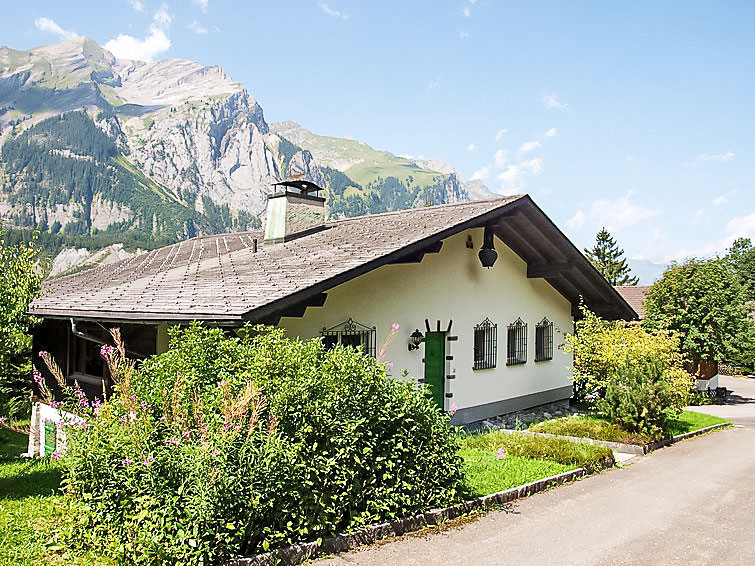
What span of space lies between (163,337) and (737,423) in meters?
15.5

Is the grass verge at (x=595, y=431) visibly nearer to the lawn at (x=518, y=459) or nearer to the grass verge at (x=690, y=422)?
the lawn at (x=518, y=459)

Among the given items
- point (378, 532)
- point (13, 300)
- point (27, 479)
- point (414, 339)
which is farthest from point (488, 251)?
point (27, 479)

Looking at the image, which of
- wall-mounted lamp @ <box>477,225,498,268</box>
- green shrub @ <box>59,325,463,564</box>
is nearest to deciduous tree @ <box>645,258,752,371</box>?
wall-mounted lamp @ <box>477,225,498,268</box>

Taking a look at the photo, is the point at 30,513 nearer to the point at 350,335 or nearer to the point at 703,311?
the point at 350,335

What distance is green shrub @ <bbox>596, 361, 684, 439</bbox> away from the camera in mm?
11602

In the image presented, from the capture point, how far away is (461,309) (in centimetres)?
1305

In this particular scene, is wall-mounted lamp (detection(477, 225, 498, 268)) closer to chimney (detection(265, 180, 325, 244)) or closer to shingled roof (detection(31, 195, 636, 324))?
shingled roof (detection(31, 195, 636, 324))

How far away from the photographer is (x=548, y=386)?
53.7 feet

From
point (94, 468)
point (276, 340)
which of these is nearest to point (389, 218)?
point (276, 340)

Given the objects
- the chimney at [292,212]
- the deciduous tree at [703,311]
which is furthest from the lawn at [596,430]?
the deciduous tree at [703,311]

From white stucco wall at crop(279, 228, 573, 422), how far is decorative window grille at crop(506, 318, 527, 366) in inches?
6.6

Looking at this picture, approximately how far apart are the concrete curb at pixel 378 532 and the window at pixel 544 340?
26.3 ft

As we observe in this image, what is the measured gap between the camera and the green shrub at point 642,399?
11.6m

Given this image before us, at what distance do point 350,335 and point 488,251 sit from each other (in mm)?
4061
